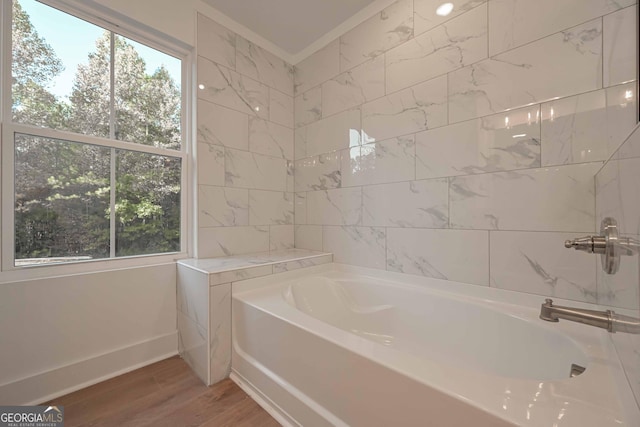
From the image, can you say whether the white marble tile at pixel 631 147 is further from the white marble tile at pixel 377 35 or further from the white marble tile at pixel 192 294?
the white marble tile at pixel 192 294

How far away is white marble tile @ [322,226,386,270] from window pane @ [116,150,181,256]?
50.5 inches

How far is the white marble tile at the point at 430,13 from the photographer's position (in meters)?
1.49

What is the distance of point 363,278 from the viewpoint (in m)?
1.89

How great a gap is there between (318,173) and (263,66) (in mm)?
1168

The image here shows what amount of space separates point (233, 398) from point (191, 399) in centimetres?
23

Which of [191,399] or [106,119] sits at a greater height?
[106,119]

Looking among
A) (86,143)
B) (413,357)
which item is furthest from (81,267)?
(413,357)

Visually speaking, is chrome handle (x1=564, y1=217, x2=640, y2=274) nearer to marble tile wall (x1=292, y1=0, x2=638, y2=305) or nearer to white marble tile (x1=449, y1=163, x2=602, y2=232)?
marble tile wall (x1=292, y1=0, x2=638, y2=305)

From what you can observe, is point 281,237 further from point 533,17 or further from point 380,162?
point 533,17

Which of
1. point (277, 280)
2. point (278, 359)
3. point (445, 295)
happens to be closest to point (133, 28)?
point (277, 280)

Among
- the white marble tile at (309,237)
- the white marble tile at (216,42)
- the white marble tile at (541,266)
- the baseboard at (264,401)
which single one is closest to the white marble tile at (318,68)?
the white marble tile at (216,42)

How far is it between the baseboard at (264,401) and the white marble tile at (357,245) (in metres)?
1.11

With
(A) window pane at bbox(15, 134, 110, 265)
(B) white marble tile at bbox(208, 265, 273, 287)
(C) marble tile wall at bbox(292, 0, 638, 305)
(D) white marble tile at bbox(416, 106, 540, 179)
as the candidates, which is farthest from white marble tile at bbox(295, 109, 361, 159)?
(A) window pane at bbox(15, 134, 110, 265)

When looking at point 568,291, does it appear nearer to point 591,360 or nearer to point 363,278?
point 591,360
